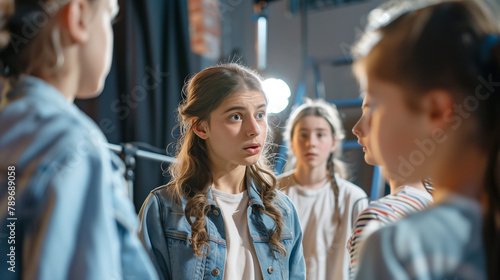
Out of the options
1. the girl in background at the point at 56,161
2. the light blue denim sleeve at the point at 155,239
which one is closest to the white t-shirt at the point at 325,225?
the light blue denim sleeve at the point at 155,239

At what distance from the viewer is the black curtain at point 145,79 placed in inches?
95.7

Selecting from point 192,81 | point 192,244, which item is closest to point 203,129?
point 192,81

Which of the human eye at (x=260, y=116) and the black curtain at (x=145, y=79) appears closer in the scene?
the human eye at (x=260, y=116)

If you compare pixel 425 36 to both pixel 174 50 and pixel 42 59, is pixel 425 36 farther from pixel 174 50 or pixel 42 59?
pixel 174 50

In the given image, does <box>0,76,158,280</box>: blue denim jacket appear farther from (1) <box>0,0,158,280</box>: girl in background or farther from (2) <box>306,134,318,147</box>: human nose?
(2) <box>306,134,318,147</box>: human nose

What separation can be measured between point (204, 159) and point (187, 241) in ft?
0.71

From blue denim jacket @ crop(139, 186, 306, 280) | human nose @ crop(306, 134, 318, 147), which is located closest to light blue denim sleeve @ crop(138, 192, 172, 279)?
blue denim jacket @ crop(139, 186, 306, 280)

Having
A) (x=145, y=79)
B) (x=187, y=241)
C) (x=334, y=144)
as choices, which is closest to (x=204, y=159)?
(x=187, y=241)

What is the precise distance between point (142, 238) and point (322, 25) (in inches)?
104

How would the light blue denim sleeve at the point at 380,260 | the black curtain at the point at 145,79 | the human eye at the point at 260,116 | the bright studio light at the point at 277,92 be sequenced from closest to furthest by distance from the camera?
1. the light blue denim sleeve at the point at 380,260
2. the human eye at the point at 260,116
3. the bright studio light at the point at 277,92
4. the black curtain at the point at 145,79

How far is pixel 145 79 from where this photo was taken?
2537 mm

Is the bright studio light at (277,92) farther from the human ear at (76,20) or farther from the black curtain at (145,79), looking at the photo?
the human ear at (76,20)

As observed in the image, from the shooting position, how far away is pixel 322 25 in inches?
127

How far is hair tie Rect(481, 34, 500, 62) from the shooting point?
48 cm
